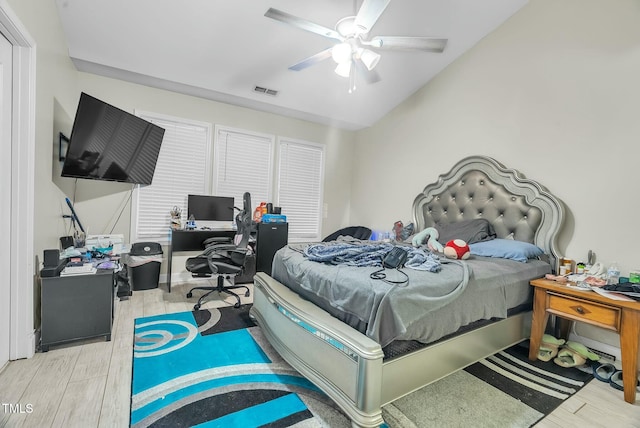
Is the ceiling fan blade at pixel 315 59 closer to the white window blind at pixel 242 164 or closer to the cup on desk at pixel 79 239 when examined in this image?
the white window blind at pixel 242 164

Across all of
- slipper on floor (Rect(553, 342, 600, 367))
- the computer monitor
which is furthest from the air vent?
slipper on floor (Rect(553, 342, 600, 367))

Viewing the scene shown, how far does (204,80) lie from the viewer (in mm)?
3484

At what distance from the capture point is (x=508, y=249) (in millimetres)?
2518

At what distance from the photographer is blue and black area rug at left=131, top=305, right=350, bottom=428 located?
147 cm

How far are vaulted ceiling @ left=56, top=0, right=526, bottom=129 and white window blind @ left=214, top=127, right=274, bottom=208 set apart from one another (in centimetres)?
55

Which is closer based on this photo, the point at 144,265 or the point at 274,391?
the point at 274,391

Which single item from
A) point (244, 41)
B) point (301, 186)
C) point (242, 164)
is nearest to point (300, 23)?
point (244, 41)

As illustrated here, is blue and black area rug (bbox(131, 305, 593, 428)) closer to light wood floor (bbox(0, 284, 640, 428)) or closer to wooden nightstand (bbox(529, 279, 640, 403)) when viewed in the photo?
light wood floor (bbox(0, 284, 640, 428))

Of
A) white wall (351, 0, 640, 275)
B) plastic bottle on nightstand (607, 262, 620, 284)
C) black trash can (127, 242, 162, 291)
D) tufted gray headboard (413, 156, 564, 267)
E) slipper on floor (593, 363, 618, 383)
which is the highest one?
white wall (351, 0, 640, 275)

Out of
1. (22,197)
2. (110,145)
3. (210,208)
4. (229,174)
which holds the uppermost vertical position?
(110,145)

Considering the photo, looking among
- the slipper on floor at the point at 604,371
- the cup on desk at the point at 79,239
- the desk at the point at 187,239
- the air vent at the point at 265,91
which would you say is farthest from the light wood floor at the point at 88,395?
the air vent at the point at 265,91

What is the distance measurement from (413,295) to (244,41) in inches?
118

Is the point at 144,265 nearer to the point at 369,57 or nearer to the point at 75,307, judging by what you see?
the point at 75,307

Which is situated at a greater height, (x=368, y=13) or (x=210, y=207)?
(x=368, y=13)
